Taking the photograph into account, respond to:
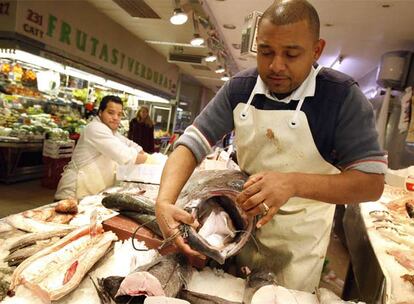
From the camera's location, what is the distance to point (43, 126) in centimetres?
778

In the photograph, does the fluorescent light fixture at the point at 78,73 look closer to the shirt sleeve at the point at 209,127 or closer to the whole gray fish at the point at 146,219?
the whole gray fish at the point at 146,219

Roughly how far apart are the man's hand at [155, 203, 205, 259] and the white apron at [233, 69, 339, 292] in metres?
0.50

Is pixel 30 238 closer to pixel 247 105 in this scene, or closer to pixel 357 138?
pixel 247 105

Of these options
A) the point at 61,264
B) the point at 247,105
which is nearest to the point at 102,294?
the point at 61,264

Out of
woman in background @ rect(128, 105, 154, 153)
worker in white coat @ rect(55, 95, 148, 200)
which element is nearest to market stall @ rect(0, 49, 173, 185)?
woman in background @ rect(128, 105, 154, 153)

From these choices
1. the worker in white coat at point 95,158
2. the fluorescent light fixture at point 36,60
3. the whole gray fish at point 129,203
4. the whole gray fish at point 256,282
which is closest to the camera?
the whole gray fish at point 256,282

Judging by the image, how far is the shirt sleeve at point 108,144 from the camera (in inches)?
158

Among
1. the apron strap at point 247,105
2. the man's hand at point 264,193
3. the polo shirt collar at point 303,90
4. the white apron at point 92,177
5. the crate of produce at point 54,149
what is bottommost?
the crate of produce at point 54,149

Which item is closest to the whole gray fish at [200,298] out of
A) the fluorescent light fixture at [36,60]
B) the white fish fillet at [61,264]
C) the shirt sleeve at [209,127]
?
the white fish fillet at [61,264]

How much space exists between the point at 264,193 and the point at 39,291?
2.80ft

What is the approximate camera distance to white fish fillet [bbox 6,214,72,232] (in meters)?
1.73

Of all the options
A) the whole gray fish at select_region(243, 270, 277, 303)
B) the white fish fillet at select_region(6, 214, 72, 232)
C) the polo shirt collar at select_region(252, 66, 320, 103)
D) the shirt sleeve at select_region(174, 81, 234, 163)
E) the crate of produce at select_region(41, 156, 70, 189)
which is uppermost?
the polo shirt collar at select_region(252, 66, 320, 103)

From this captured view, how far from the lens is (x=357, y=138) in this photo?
1404 millimetres

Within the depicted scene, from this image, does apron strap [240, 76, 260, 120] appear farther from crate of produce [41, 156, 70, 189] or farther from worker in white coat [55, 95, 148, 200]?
crate of produce [41, 156, 70, 189]
